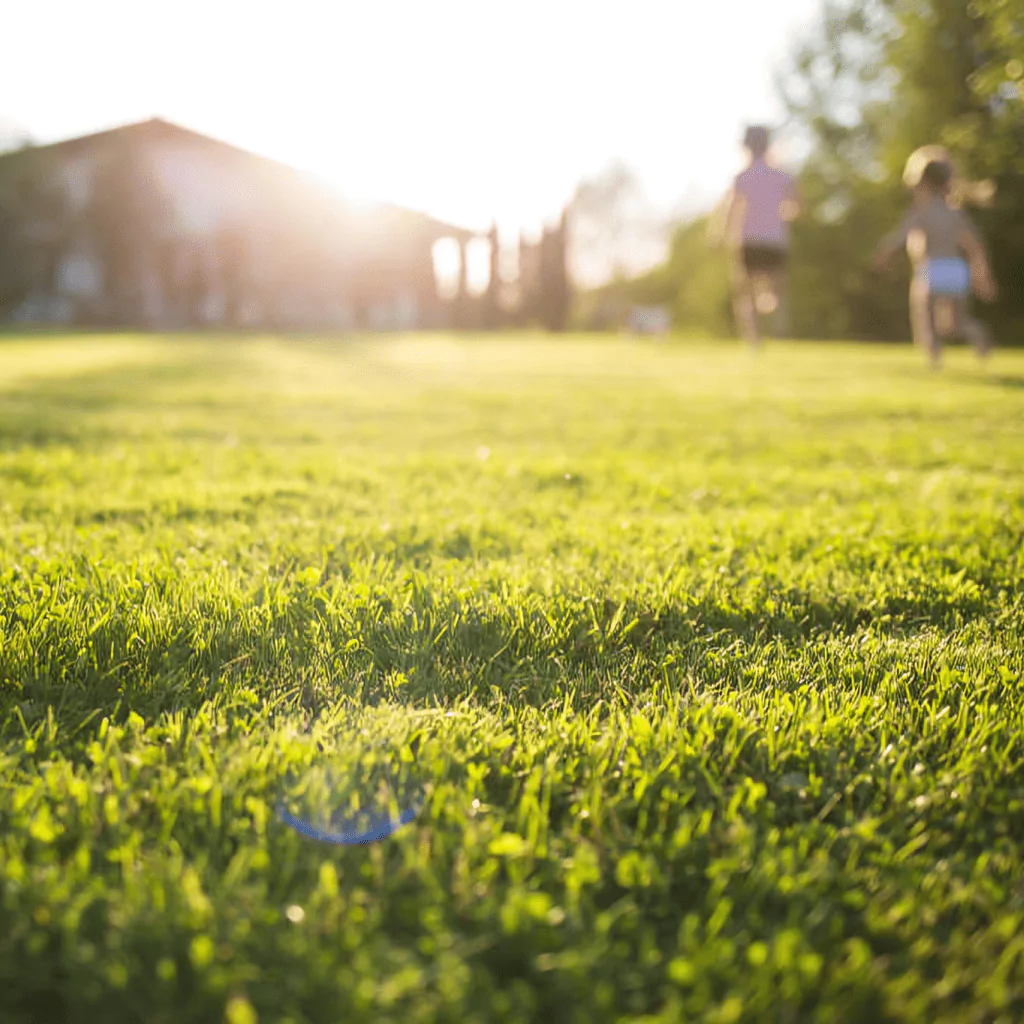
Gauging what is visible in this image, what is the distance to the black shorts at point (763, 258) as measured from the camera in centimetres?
1117

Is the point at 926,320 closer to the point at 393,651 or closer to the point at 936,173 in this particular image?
the point at 936,173

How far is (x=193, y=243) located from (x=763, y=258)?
20879mm

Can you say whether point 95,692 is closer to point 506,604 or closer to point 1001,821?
point 506,604

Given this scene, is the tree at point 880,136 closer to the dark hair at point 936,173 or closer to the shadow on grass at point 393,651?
the dark hair at point 936,173

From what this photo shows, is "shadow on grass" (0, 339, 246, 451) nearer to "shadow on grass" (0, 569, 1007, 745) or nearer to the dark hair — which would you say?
"shadow on grass" (0, 569, 1007, 745)

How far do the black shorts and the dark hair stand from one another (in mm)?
1864

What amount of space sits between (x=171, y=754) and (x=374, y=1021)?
74 centimetres

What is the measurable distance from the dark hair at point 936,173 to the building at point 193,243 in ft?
61.8

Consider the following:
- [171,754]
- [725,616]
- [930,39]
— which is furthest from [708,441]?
[930,39]

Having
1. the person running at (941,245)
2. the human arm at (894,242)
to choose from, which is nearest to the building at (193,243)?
the human arm at (894,242)

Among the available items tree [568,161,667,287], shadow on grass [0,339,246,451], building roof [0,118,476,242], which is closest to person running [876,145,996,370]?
shadow on grass [0,339,246,451]

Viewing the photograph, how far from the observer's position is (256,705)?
1861 mm

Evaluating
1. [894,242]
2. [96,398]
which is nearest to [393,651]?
[96,398]

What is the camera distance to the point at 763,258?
444 inches
